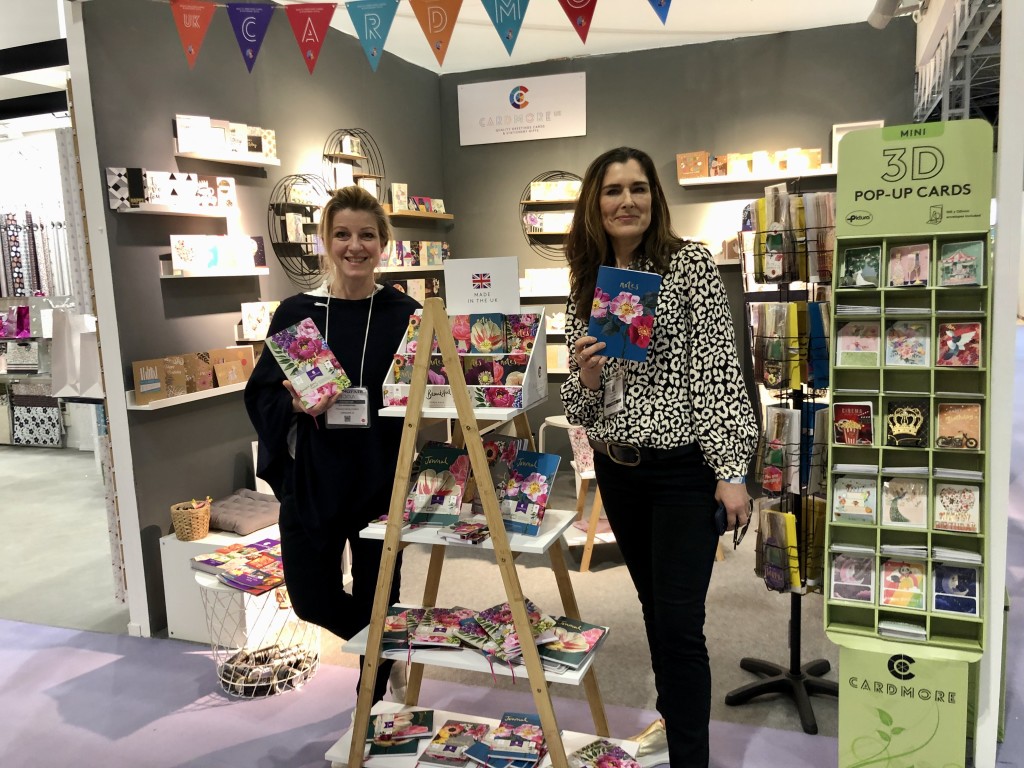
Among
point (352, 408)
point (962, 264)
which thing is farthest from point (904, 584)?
point (352, 408)

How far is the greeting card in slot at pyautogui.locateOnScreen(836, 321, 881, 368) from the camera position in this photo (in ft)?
7.28

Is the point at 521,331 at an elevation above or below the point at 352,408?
above

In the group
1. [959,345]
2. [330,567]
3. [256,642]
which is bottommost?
[256,642]

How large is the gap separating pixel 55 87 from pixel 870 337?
653 centimetres

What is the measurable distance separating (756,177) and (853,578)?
354 centimetres

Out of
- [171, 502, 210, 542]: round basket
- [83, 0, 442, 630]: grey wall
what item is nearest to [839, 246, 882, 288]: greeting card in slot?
[171, 502, 210, 542]: round basket

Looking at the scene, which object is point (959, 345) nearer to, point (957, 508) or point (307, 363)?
point (957, 508)

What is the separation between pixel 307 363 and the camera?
A: 217 centimetres

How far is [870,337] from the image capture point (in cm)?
222

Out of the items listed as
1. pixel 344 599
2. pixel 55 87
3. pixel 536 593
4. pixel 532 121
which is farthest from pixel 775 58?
pixel 55 87

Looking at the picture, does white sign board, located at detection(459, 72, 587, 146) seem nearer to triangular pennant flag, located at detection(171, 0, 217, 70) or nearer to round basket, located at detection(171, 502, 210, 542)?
triangular pennant flag, located at detection(171, 0, 217, 70)

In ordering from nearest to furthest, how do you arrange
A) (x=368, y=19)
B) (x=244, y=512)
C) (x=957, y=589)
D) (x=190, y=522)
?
(x=957, y=589) → (x=368, y=19) → (x=190, y=522) → (x=244, y=512)

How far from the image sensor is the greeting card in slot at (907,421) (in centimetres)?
218

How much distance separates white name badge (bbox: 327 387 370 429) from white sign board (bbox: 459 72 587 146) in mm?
4128
